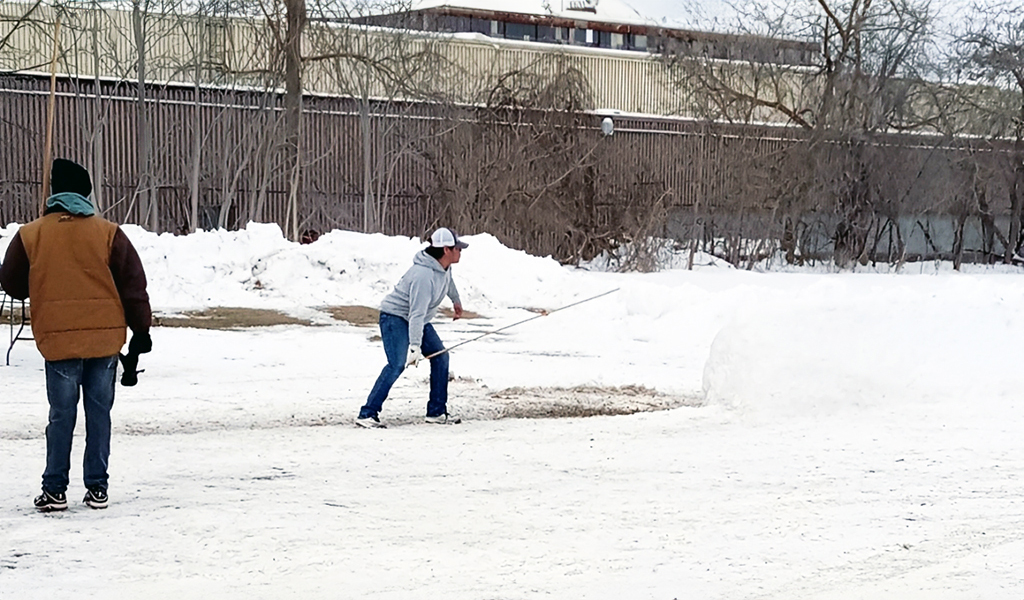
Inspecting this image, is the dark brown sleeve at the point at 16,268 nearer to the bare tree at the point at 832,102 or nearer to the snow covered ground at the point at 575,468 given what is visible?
the snow covered ground at the point at 575,468

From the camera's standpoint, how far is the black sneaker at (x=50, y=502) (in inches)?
252

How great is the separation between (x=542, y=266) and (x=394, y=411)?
1088 cm

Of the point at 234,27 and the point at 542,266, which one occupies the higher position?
the point at 234,27

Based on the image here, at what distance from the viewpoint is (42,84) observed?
1017 inches

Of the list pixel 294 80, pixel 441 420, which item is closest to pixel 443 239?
pixel 441 420

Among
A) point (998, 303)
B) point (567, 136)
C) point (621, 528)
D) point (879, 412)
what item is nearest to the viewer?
point (621, 528)

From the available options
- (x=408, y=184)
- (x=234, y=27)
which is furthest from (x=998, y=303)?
(x=234, y=27)

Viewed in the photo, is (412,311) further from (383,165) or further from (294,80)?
(383,165)

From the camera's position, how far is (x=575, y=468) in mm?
7859

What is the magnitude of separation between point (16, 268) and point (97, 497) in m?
1.28

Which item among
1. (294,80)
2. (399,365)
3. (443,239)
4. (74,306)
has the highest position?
(294,80)

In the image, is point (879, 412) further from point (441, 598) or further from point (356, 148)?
point (356, 148)

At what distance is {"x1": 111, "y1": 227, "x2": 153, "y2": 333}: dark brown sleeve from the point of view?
21.1 ft

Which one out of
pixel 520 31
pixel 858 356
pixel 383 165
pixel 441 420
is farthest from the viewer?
pixel 520 31
